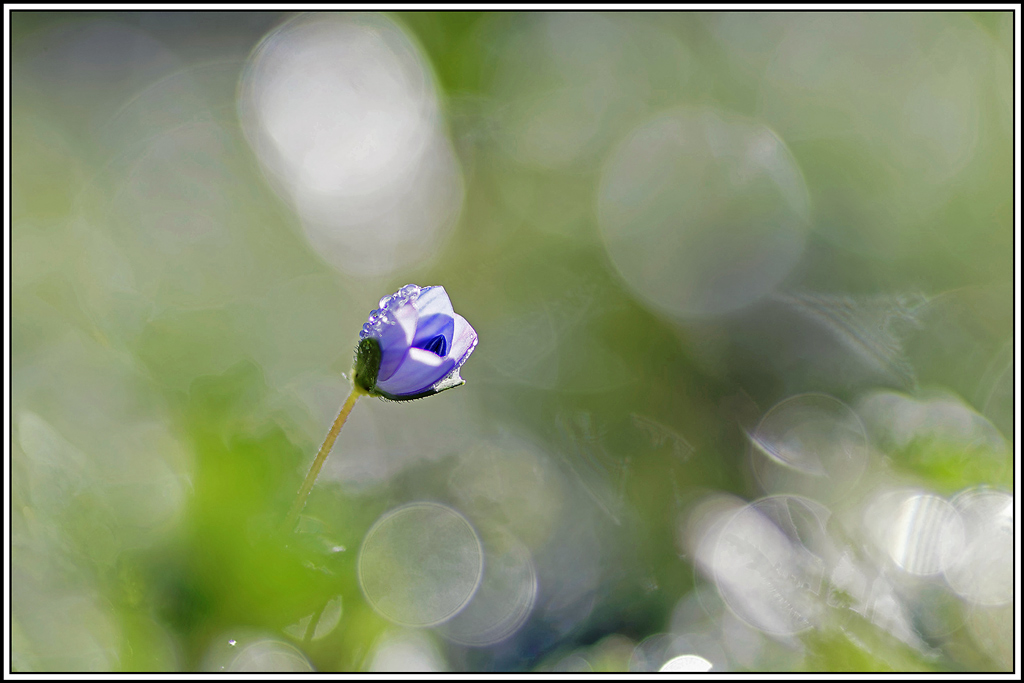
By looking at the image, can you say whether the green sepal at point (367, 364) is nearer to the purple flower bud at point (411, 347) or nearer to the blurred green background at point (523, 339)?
the purple flower bud at point (411, 347)

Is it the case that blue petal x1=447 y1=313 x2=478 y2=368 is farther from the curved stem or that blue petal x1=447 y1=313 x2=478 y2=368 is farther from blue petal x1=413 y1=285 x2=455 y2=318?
the curved stem

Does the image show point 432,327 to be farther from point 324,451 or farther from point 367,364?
point 324,451

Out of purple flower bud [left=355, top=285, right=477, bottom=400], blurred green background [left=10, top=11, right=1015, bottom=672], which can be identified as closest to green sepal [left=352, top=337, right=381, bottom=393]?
purple flower bud [left=355, top=285, right=477, bottom=400]

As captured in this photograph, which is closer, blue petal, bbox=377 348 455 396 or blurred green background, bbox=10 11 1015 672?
blue petal, bbox=377 348 455 396

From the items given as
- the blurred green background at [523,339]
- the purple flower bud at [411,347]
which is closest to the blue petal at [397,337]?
the purple flower bud at [411,347]

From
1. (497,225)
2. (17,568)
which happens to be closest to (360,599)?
(17,568)

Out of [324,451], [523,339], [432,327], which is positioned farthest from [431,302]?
[523,339]
